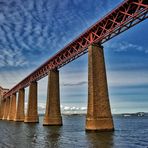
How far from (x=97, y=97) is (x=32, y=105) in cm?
3471

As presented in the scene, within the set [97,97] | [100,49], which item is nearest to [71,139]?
[97,97]

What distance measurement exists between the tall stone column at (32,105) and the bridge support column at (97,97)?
32747 millimetres

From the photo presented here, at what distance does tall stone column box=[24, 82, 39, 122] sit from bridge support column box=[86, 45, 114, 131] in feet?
107

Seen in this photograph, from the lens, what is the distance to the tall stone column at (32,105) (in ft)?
207

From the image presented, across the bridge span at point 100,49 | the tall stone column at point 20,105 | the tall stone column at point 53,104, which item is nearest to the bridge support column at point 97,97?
the bridge span at point 100,49

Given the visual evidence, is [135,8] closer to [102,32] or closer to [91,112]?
[102,32]

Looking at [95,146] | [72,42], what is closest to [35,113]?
[72,42]

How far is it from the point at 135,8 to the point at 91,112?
510 inches

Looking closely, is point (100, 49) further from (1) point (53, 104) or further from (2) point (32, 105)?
(2) point (32, 105)

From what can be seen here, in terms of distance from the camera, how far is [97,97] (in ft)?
104

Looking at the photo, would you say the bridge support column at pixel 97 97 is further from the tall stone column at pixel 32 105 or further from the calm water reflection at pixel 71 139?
the tall stone column at pixel 32 105

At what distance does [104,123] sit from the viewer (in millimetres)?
31719

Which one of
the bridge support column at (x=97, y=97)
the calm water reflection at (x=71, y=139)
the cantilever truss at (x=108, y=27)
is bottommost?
the calm water reflection at (x=71, y=139)

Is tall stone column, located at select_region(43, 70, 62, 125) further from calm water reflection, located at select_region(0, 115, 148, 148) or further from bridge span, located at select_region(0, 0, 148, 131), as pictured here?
calm water reflection, located at select_region(0, 115, 148, 148)
